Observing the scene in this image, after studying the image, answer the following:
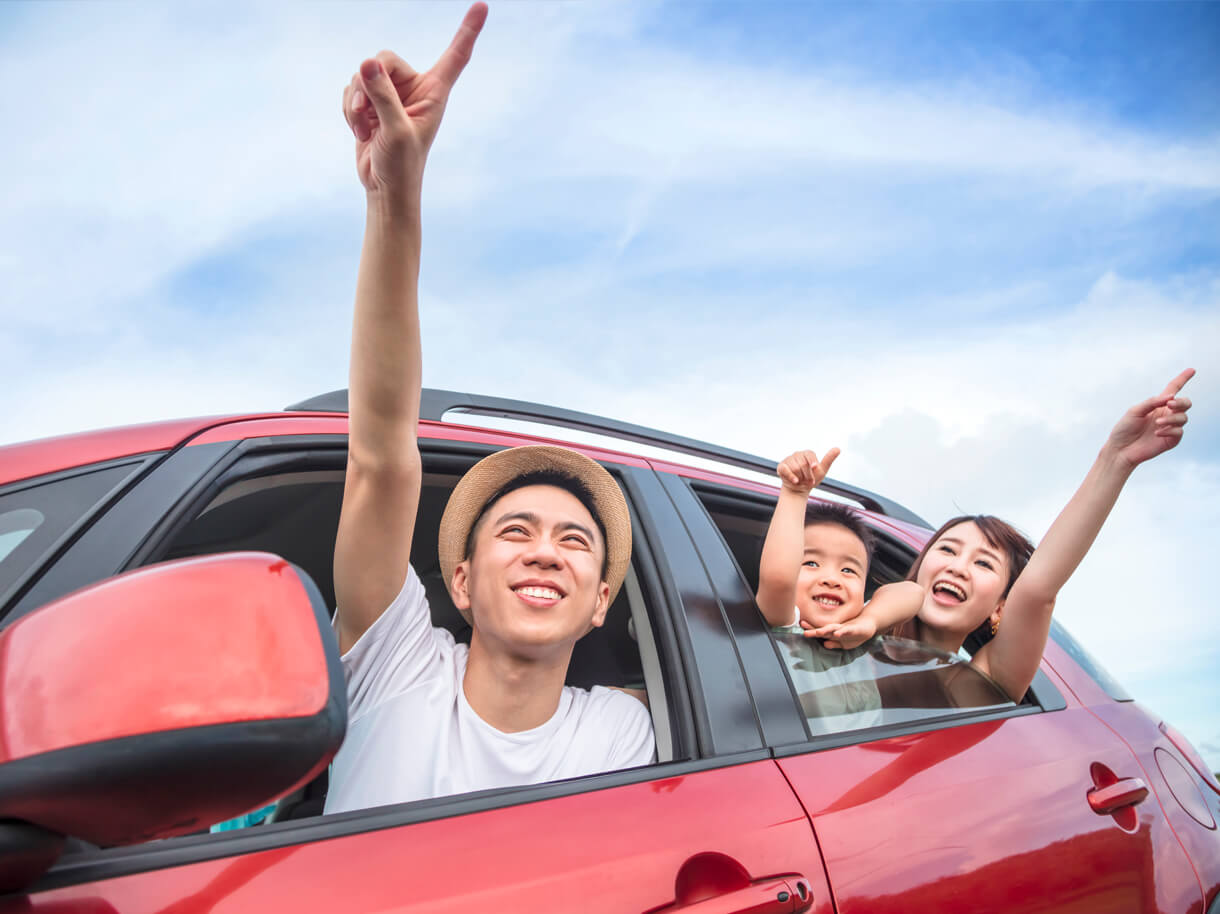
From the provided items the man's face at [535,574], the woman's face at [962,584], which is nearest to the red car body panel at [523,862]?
the man's face at [535,574]

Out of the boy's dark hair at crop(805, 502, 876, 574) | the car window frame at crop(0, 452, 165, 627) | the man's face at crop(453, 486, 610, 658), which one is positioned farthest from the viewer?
the boy's dark hair at crop(805, 502, 876, 574)

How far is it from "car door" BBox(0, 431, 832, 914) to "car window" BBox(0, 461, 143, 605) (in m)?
0.06

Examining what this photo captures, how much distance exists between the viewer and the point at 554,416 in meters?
2.19

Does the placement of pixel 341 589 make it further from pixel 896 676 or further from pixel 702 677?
Answer: pixel 896 676

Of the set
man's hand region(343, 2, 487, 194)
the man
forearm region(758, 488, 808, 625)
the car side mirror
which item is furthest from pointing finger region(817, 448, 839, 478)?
the car side mirror

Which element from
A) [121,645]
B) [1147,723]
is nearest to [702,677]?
[121,645]

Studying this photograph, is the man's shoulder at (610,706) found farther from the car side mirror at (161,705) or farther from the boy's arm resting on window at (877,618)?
the car side mirror at (161,705)

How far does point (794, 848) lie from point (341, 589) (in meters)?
0.99

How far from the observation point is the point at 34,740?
64 cm

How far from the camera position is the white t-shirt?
1533mm

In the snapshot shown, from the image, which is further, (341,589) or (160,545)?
(341,589)

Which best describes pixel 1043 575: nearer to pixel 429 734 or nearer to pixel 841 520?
pixel 841 520

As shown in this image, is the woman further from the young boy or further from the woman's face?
the young boy

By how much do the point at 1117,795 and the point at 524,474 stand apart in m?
1.45
